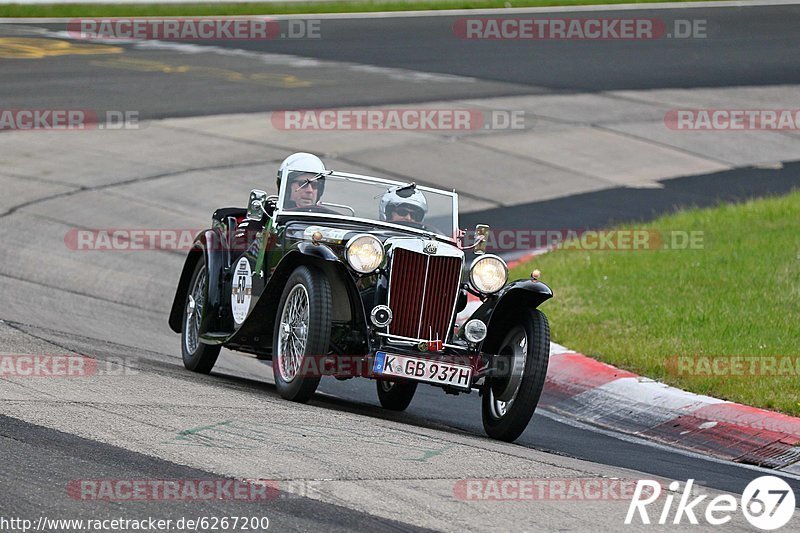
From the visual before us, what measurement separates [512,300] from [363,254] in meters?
1.00

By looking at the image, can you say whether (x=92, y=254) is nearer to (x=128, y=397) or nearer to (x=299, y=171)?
(x=299, y=171)

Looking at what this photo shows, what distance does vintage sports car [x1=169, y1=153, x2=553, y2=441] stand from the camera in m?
8.00

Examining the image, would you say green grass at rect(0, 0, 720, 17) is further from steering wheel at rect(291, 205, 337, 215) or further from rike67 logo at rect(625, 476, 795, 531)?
rike67 logo at rect(625, 476, 795, 531)

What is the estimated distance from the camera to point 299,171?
9555mm

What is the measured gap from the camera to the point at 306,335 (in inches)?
318

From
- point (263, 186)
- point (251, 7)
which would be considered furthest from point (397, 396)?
point (251, 7)

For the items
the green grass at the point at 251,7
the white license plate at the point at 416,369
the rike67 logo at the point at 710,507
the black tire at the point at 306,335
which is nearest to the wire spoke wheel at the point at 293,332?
the black tire at the point at 306,335

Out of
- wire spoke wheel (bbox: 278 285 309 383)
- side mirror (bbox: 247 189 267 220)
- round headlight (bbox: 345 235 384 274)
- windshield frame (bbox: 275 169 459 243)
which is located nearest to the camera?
round headlight (bbox: 345 235 384 274)

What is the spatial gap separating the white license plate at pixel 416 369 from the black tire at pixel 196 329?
232 cm

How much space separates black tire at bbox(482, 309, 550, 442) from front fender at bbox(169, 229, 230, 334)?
8.59 ft

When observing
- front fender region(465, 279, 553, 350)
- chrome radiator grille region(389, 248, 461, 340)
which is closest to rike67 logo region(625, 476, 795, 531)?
front fender region(465, 279, 553, 350)

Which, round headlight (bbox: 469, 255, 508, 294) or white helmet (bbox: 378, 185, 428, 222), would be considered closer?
round headlight (bbox: 469, 255, 508, 294)

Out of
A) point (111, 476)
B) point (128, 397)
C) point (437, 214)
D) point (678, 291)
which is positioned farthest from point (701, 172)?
point (111, 476)

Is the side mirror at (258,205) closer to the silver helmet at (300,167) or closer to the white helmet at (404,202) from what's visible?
the silver helmet at (300,167)
